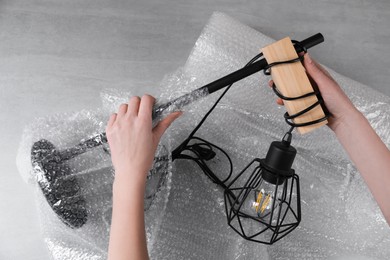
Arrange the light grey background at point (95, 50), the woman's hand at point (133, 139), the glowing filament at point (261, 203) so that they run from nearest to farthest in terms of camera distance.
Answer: the woman's hand at point (133, 139) < the glowing filament at point (261, 203) < the light grey background at point (95, 50)

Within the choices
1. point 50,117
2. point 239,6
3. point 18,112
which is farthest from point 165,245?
point 239,6

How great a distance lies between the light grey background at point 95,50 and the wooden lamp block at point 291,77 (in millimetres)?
407

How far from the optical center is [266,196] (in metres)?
0.65

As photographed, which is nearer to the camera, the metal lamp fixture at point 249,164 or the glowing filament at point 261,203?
the metal lamp fixture at point 249,164

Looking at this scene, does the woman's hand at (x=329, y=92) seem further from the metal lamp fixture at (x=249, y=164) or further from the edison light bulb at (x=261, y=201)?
the edison light bulb at (x=261, y=201)

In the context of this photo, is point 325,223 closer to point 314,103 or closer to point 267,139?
point 267,139

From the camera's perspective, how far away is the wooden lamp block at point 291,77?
53 centimetres

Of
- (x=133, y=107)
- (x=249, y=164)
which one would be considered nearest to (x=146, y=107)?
(x=133, y=107)

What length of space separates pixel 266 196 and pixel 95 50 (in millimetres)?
494

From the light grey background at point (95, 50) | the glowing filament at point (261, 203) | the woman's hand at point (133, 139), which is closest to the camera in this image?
the woman's hand at point (133, 139)

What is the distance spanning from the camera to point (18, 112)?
855mm

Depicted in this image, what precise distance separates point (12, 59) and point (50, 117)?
29cm

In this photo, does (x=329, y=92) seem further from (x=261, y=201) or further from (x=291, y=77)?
(x=261, y=201)

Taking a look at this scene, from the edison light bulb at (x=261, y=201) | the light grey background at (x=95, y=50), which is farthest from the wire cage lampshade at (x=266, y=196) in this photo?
the light grey background at (x=95, y=50)
